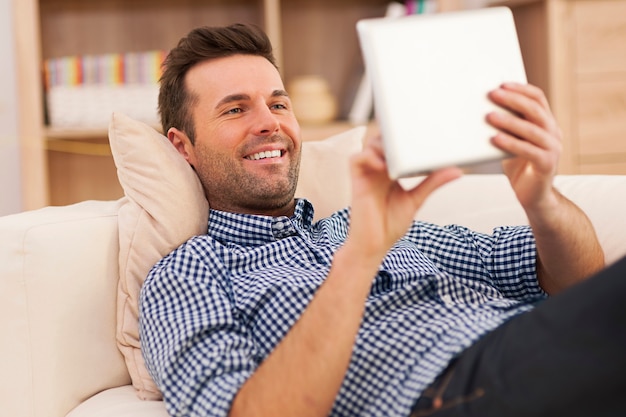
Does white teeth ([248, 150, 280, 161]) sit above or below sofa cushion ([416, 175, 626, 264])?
above

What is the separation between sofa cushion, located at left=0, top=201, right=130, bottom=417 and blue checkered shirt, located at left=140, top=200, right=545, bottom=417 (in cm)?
13

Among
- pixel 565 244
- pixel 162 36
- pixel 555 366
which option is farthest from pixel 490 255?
pixel 162 36

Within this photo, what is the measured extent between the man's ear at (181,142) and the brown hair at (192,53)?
11 millimetres

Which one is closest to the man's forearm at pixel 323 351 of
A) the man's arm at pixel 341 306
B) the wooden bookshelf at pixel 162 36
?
the man's arm at pixel 341 306

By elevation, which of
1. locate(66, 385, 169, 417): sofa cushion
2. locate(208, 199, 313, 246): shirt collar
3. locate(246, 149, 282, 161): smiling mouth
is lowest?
locate(66, 385, 169, 417): sofa cushion

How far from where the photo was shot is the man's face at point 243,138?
148 cm

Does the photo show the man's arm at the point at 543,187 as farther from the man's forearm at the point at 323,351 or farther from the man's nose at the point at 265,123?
the man's nose at the point at 265,123

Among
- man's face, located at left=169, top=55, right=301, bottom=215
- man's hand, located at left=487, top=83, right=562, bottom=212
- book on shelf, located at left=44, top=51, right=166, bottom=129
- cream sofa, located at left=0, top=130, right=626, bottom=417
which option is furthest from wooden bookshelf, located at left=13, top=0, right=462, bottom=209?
man's hand, located at left=487, top=83, right=562, bottom=212

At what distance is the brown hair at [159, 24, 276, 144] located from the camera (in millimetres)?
1582

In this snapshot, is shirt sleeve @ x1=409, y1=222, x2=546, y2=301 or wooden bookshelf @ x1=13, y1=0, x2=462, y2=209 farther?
wooden bookshelf @ x1=13, y1=0, x2=462, y2=209

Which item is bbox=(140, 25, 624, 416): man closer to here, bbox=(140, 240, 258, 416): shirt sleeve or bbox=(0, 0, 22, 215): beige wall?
bbox=(140, 240, 258, 416): shirt sleeve

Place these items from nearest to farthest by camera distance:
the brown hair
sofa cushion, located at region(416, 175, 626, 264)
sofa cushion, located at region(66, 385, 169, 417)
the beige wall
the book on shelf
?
sofa cushion, located at region(66, 385, 169, 417) → sofa cushion, located at region(416, 175, 626, 264) → the brown hair → the book on shelf → the beige wall

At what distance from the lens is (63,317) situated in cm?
129

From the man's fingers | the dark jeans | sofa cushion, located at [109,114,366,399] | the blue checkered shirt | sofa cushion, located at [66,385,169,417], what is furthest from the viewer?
sofa cushion, located at [109,114,366,399]
